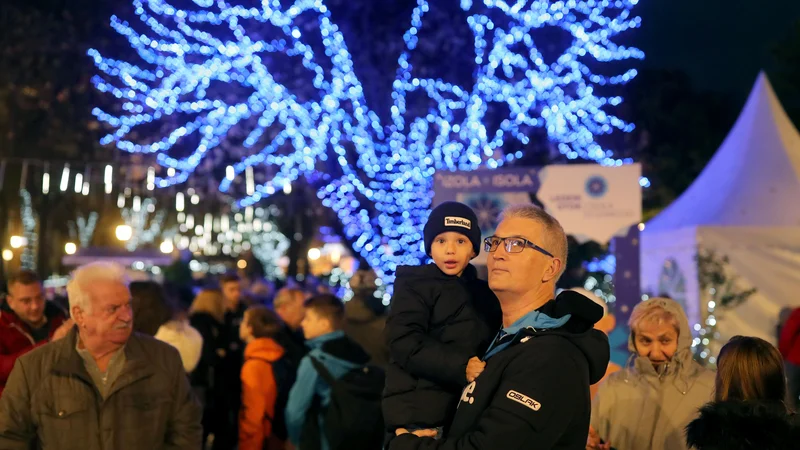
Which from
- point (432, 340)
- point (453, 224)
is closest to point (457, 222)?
point (453, 224)

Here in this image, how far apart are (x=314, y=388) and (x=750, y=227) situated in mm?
9484

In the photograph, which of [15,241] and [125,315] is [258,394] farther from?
[15,241]

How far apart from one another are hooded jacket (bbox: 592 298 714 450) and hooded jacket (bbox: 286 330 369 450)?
2.21 metres

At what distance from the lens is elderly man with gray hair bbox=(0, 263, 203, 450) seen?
424 cm

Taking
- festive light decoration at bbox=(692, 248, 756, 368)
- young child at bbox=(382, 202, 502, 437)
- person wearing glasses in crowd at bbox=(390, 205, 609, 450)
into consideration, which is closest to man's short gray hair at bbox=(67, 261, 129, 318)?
young child at bbox=(382, 202, 502, 437)

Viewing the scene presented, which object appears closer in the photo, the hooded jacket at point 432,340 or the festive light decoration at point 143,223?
the hooded jacket at point 432,340

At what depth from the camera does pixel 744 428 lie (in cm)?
337

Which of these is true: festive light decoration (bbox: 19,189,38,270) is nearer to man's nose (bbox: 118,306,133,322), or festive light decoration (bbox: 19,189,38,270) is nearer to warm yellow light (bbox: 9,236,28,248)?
warm yellow light (bbox: 9,236,28,248)

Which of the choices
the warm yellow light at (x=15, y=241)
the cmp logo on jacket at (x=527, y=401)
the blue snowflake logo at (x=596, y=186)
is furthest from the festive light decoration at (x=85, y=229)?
the cmp logo on jacket at (x=527, y=401)

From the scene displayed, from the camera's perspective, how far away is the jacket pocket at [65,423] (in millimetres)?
4230

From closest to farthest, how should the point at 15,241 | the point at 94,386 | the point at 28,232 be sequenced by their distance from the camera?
the point at 94,386 → the point at 15,241 → the point at 28,232

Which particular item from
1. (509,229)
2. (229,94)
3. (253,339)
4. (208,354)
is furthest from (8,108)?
(509,229)

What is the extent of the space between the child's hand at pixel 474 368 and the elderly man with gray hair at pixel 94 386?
184 centimetres

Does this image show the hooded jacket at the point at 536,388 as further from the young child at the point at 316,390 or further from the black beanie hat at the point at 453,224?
the young child at the point at 316,390
